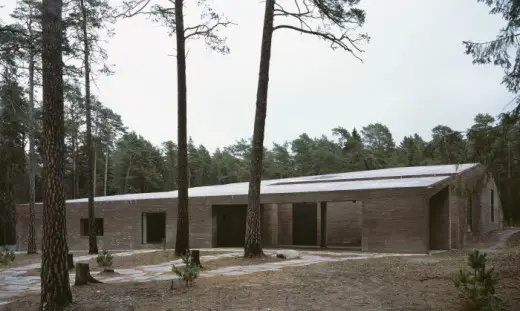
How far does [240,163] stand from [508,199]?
116 feet

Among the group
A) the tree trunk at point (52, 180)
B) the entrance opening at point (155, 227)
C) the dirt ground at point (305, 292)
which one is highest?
the tree trunk at point (52, 180)

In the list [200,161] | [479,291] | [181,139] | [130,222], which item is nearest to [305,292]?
[479,291]

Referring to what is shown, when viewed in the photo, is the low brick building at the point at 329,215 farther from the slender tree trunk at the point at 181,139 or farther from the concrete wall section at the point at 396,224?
the slender tree trunk at the point at 181,139

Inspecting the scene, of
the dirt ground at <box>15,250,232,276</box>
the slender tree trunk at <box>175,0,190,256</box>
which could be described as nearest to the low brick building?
the dirt ground at <box>15,250,232,276</box>

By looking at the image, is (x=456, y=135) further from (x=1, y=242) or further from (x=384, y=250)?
(x=1, y=242)

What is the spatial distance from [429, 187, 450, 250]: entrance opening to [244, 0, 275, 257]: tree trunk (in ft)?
24.1

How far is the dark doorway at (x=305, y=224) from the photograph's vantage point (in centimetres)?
2403

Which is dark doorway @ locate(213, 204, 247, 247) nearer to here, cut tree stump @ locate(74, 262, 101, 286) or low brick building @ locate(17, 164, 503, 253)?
low brick building @ locate(17, 164, 503, 253)

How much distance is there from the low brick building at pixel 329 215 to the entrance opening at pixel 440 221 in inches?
1.4

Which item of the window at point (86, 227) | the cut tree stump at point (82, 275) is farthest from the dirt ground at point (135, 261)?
the window at point (86, 227)

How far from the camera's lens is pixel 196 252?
11906 mm

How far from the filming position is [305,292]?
27.5 ft

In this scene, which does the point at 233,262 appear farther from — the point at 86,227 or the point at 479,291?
the point at 86,227

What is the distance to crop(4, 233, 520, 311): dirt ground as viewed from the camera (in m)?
7.52
